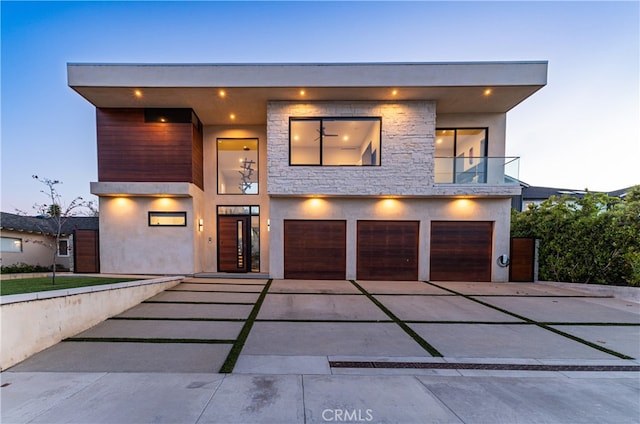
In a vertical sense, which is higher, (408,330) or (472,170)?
(472,170)

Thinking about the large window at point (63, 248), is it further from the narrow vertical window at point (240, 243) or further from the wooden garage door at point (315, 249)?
the wooden garage door at point (315, 249)

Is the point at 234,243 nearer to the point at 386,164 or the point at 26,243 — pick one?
the point at 386,164

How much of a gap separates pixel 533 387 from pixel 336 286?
207 inches

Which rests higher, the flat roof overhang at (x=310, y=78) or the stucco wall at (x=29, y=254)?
the flat roof overhang at (x=310, y=78)

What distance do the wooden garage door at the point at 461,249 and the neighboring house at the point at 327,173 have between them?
4cm

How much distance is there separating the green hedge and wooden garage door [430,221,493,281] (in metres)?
1.89

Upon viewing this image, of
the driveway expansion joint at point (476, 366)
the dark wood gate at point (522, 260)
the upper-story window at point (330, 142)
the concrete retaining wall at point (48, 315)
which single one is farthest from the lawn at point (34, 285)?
the dark wood gate at point (522, 260)

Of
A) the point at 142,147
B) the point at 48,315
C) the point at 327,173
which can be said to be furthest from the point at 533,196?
the point at 48,315

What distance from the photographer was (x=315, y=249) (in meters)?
8.47

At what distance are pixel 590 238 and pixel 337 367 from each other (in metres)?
9.62

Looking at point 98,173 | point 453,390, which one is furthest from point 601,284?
point 98,173

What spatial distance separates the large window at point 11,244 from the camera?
34.8ft
